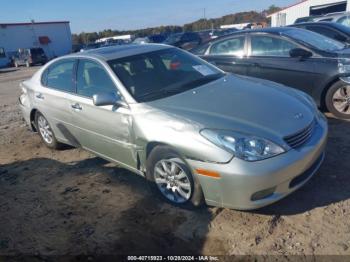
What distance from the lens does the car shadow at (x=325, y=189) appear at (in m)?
3.33

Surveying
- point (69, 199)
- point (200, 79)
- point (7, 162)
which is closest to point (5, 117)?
point (7, 162)

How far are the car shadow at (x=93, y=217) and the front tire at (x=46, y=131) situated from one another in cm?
80

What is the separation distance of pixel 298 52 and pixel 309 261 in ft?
12.7

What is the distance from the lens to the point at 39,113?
5.52 meters

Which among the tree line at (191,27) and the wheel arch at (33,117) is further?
the tree line at (191,27)

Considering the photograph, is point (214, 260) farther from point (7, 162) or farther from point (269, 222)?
point (7, 162)

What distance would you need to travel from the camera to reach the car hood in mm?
3096

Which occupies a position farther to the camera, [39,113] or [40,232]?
[39,113]

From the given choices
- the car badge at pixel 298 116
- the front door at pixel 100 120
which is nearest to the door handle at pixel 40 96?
the front door at pixel 100 120

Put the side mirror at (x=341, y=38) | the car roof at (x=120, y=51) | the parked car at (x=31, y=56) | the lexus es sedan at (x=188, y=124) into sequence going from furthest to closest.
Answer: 1. the parked car at (x=31, y=56)
2. the side mirror at (x=341, y=38)
3. the car roof at (x=120, y=51)
4. the lexus es sedan at (x=188, y=124)

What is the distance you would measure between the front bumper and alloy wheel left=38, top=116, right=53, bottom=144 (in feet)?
10.4

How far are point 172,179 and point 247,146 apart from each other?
0.90m

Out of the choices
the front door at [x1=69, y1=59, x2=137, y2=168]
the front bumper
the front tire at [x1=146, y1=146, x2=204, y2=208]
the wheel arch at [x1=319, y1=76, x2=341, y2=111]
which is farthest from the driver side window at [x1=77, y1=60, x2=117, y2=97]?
the wheel arch at [x1=319, y1=76, x2=341, y2=111]

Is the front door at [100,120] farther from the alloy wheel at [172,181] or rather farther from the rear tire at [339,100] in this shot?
the rear tire at [339,100]
